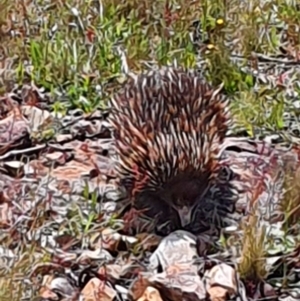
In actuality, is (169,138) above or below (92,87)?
below

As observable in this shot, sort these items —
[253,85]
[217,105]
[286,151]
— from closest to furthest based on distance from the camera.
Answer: [217,105]
[286,151]
[253,85]

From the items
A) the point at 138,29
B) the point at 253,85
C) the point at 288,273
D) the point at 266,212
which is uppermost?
the point at 138,29

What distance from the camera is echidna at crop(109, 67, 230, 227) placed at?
262 cm

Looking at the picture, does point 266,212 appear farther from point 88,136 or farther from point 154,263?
point 88,136

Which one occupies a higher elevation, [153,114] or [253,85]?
[253,85]

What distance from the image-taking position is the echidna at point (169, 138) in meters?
2.62

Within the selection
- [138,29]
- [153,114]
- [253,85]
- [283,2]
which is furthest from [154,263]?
[283,2]

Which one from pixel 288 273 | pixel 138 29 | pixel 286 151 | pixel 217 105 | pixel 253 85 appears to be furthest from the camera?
pixel 138 29

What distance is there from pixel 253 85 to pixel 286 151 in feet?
1.71

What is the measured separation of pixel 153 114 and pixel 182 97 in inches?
4.3

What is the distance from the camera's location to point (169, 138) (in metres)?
2.61

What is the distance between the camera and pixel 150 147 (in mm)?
2639

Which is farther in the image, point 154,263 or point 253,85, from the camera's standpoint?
point 253,85

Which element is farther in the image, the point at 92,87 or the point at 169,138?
the point at 92,87
